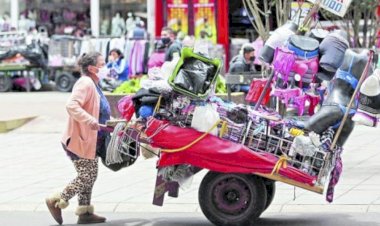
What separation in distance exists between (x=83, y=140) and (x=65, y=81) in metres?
14.7

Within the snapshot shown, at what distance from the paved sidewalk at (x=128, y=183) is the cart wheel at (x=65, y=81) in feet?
23.7

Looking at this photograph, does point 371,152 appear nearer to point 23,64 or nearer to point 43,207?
point 43,207

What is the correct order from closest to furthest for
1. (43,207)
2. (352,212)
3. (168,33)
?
(352,212) → (43,207) → (168,33)

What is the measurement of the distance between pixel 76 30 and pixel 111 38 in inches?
95.5

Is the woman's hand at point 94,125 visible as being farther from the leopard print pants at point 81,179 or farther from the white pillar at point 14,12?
the white pillar at point 14,12

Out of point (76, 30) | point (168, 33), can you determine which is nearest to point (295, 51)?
point (168, 33)

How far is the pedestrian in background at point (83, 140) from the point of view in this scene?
314 inches

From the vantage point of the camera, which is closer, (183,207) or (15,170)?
(183,207)

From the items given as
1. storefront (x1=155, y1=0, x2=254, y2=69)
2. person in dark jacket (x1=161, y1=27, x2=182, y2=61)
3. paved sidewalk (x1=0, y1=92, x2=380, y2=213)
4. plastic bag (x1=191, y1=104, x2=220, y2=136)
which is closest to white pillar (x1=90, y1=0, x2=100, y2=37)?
storefront (x1=155, y1=0, x2=254, y2=69)

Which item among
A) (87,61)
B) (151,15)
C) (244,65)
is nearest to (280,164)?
(87,61)

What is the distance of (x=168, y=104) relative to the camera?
764cm

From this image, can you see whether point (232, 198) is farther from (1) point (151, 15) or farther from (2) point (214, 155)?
(1) point (151, 15)

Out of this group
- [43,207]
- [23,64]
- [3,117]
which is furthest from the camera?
[23,64]

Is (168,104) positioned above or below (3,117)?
above
